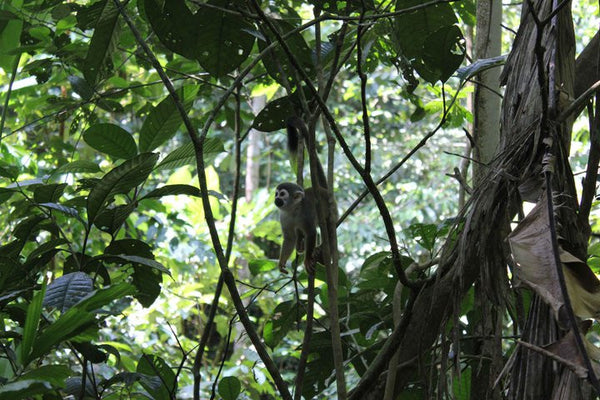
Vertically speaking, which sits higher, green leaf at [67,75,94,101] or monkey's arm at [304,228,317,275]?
green leaf at [67,75,94,101]

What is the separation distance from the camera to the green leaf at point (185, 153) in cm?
170

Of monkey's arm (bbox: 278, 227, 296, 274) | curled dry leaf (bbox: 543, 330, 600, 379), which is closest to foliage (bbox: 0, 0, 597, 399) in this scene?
curled dry leaf (bbox: 543, 330, 600, 379)

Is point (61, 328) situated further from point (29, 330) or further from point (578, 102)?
point (578, 102)

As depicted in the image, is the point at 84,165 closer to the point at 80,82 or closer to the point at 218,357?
the point at 80,82

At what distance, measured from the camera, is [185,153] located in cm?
171

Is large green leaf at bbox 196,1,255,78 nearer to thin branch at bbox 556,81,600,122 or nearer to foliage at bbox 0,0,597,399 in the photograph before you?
foliage at bbox 0,0,597,399

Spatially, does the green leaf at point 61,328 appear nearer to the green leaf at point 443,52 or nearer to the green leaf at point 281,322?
the green leaf at point 443,52

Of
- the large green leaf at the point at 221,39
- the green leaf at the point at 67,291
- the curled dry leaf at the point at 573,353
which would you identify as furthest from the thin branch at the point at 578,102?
the green leaf at the point at 67,291

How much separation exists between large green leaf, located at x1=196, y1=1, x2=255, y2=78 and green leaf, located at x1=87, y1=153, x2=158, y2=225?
0.31m

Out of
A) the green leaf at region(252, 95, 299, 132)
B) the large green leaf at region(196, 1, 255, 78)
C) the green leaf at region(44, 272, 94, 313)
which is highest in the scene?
the large green leaf at region(196, 1, 255, 78)

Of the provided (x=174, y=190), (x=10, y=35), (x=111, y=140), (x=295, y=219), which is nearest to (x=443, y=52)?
(x=174, y=190)

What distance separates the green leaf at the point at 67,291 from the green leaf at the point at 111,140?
1.54 feet

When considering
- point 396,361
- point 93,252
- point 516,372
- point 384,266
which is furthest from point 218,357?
point 516,372

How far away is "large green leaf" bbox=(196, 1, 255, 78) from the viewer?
1571 millimetres
